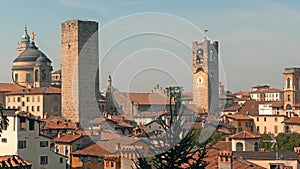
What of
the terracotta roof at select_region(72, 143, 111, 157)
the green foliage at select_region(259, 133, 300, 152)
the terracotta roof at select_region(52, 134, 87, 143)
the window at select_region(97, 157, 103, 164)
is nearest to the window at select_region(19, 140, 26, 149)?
the terracotta roof at select_region(72, 143, 111, 157)

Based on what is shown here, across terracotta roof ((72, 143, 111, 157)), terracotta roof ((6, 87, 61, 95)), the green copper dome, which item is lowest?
terracotta roof ((72, 143, 111, 157))

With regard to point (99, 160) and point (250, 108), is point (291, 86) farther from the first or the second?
point (99, 160)

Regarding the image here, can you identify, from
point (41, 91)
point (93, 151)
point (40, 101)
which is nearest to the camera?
point (93, 151)

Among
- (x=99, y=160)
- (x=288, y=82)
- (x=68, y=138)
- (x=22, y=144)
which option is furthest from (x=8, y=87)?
(x=22, y=144)

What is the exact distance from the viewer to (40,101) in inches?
3209

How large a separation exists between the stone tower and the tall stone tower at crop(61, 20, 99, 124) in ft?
77.1

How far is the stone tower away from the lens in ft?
277

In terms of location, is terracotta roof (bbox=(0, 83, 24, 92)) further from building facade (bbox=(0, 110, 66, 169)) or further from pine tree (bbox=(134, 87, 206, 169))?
pine tree (bbox=(134, 87, 206, 169))

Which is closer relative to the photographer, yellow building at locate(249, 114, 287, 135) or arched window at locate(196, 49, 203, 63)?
yellow building at locate(249, 114, 287, 135)

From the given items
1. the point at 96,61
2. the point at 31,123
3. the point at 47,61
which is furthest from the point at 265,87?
the point at 31,123

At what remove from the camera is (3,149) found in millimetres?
29953

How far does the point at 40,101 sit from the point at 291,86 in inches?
1206

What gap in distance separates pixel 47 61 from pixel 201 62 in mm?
21485

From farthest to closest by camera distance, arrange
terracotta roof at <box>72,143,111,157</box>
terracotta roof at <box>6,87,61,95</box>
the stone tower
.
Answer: the stone tower
terracotta roof at <box>6,87,61,95</box>
terracotta roof at <box>72,143,111,157</box>
